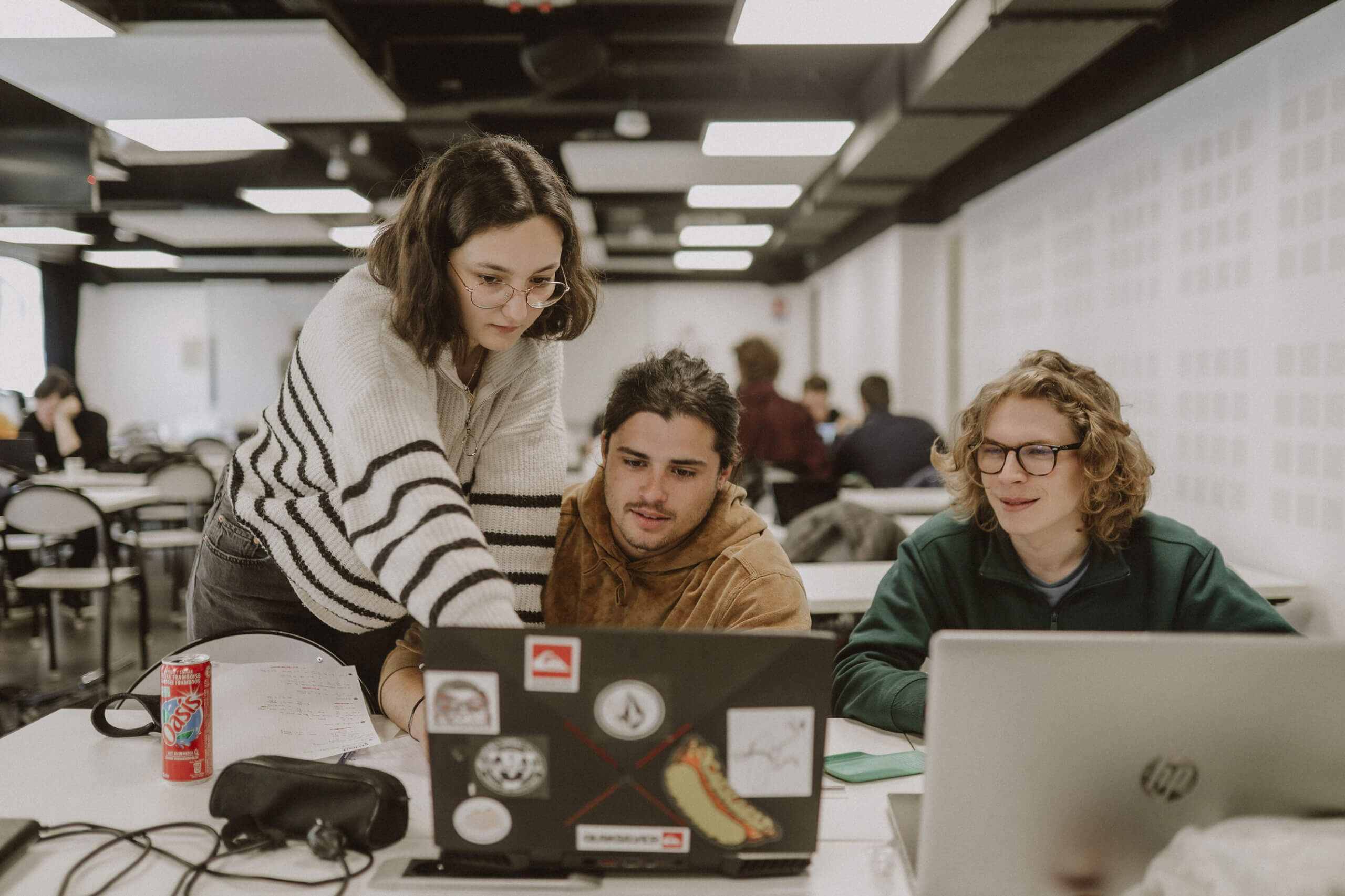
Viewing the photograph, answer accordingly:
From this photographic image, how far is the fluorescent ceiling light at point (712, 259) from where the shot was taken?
9305mm

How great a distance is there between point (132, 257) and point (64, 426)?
412 cm

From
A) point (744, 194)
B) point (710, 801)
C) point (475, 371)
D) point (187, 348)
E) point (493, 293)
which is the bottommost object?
point (710, 801)

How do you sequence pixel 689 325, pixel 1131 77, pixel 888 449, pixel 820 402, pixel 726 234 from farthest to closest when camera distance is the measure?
pixel 689 325 < pixel 726 234 < pixel 820 402 < pixel 888 449 < pixel 1131 77

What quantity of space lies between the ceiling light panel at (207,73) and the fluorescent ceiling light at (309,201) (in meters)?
1.61

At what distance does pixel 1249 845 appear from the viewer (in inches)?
31.0

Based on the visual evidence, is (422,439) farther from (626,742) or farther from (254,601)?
(254,601)

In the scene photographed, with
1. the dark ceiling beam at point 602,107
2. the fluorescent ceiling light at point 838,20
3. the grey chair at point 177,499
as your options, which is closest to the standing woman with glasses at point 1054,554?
the fluorescent ceiling light at point 838,20

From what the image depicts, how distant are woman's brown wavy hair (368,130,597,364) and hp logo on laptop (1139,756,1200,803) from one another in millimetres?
1008

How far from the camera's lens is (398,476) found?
112 centimetres

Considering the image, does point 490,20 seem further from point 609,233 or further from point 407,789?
point 407,789

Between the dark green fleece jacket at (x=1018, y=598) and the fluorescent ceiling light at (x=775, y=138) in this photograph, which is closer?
the dark green fleece jacket at (x=1018, y=598)

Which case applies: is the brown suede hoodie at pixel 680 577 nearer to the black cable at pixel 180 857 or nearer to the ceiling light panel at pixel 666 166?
the black cable at pixel 180 857

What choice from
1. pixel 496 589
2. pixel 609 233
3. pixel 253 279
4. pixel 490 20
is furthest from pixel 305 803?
pixel 253 279

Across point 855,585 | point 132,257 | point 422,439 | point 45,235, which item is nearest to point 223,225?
point 45,235
